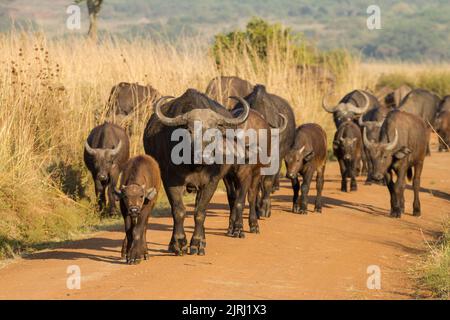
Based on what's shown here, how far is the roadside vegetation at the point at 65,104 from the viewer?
14.2 m

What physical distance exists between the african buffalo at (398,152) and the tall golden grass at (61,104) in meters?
4.39

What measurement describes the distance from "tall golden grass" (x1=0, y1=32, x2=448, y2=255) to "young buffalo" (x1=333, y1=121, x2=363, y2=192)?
337 centimetres

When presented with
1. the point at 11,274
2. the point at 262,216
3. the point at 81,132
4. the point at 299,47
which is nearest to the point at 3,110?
the point at 81,132

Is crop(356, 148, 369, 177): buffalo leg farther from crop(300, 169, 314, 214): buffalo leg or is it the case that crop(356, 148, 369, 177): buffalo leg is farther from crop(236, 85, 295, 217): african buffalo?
crop(236, 85, 295, 217): african buffalo

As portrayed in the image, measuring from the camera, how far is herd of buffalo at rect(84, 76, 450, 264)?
1162 cm

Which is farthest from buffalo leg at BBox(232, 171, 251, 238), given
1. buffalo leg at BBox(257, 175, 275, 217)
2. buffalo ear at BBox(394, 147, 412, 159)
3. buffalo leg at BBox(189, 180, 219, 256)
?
buffalo ear at BBox(394, 147, 412, 159)

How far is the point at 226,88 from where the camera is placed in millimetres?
20859

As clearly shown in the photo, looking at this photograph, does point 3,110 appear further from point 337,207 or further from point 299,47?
point 299,47

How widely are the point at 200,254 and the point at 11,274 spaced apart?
2143mm

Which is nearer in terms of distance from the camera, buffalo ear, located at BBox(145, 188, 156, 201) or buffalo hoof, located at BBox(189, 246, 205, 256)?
buffalo ear, located at BBox(145, 188, 156, 201)

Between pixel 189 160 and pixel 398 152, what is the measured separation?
214 inches

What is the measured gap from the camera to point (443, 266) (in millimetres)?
10930

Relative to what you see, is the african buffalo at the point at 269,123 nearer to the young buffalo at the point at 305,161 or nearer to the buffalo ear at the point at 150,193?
the young buffalo at the point at 305,161

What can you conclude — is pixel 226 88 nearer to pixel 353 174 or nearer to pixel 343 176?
pixel 343 176
